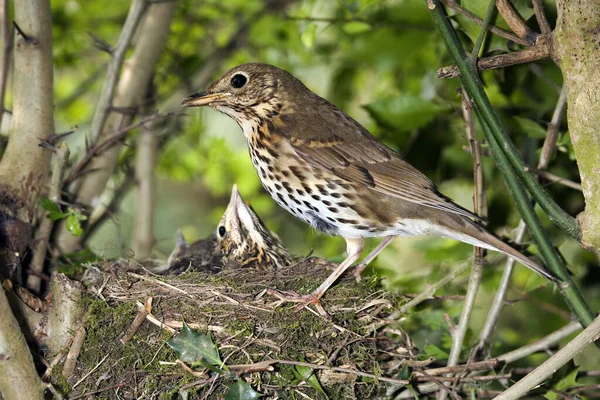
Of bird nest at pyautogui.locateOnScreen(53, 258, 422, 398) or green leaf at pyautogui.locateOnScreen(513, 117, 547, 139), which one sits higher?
green leaf at pyautogui.locateOnScreen(513, 117, 547, 139)

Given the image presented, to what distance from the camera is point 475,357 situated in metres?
3.52

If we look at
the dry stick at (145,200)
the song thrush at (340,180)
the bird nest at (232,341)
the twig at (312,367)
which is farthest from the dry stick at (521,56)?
the dry stick at (145,200)

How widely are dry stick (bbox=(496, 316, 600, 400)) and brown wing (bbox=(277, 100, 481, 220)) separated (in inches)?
38.9

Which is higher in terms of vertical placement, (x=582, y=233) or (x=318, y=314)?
(x=582, y=233)

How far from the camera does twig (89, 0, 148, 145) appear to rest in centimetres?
372

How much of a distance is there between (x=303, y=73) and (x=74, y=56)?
2.24m

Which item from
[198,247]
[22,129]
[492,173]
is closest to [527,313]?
[492,173]

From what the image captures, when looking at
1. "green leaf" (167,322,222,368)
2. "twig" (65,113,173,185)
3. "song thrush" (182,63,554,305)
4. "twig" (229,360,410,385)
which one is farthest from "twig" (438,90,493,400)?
"twig" (65,113,173,185)

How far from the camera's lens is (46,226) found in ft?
11.3

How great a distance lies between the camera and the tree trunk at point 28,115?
3318 millimetres

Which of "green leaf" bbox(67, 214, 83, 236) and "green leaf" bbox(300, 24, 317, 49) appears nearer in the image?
"green leaf" bbox(67, 214, 83, 236)

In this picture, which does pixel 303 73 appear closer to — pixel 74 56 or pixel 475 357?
pixel 74 56

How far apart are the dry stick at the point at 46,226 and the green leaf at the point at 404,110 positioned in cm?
153

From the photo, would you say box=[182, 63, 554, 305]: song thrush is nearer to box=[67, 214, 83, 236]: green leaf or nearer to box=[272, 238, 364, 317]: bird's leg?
box=[272, 238, 364, 317]: bird's leg
